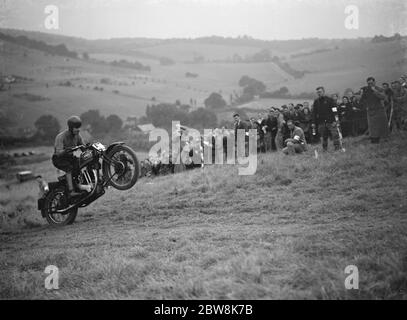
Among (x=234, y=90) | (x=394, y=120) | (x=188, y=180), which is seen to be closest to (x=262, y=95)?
(x=234, y=90)

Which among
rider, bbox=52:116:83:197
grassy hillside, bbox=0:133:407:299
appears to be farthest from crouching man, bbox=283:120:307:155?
rider, bbox=52:116:83:197

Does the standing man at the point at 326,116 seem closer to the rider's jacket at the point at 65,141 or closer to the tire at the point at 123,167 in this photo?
the tire at the point at 123,167

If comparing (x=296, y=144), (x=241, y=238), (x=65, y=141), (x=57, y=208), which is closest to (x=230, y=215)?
(x=241, y=238)

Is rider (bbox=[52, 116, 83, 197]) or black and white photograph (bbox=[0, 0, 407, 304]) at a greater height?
rider (bbox=[52, 116, 83, 197])

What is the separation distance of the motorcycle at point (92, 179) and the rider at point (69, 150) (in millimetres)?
148

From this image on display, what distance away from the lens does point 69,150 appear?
942 cm

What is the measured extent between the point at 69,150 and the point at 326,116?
9.12m

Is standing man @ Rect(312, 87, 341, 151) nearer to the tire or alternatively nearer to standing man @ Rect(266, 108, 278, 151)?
standing man @ Rect(266, 108, 278, 151)

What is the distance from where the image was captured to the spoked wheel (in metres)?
10.5

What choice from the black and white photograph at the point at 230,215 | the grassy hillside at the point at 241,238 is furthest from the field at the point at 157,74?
the grassy hillside at the point at 241,238

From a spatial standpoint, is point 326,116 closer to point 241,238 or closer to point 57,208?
point 241,238

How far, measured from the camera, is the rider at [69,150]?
31.2 ft
